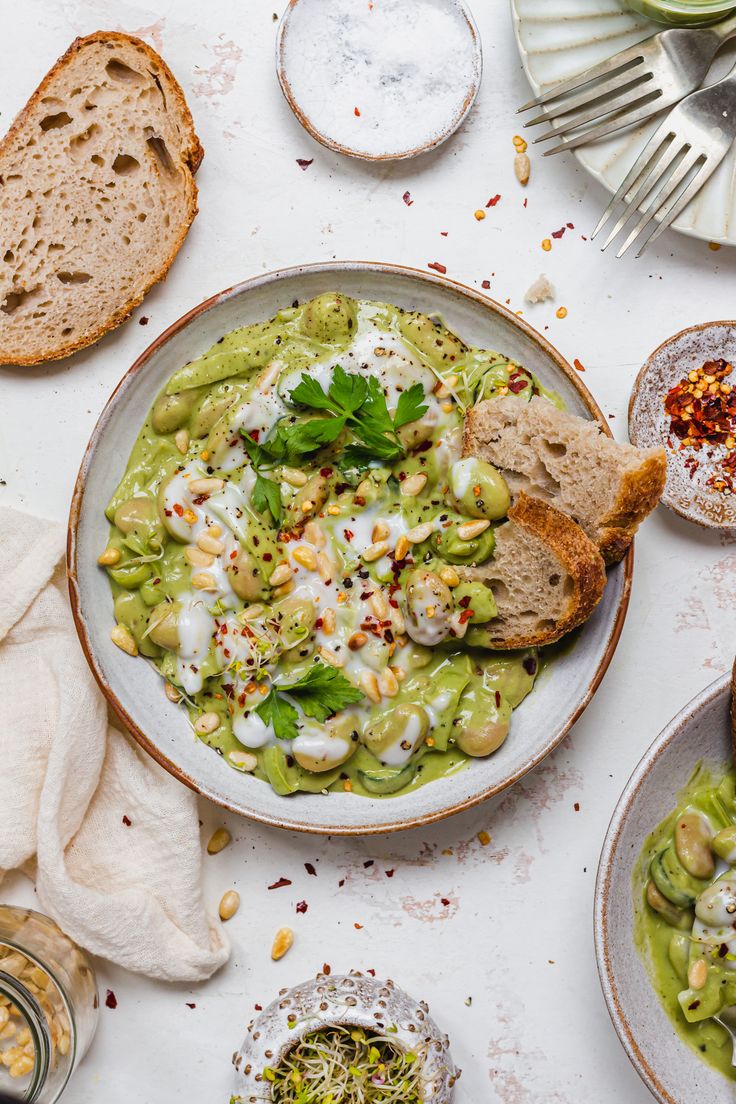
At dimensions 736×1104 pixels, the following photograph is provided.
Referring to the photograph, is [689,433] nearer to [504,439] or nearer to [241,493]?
[504,439]

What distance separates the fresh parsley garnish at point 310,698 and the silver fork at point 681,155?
1180 mm

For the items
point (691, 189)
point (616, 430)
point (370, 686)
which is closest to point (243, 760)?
point (370, 686)

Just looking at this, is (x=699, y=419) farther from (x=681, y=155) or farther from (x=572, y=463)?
(x=681, y=155)

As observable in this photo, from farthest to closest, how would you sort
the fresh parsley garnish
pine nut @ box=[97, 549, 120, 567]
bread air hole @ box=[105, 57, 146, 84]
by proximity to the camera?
bread air hole @ box=[105, 57, 146, 84] < pine nut @ box=[97, 549, 120, 567] < the fresh parsley garnish

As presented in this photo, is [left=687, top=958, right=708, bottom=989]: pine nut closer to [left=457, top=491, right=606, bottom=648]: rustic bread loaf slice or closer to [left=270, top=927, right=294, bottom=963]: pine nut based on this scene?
[left=457, top=491, right=606, bottom=648]: rustic bread loaf slice

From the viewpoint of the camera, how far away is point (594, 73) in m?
2.14

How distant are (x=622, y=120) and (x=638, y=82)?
10 centimetres

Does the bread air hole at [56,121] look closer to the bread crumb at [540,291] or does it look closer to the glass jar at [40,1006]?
the bread crumb at [540,291]

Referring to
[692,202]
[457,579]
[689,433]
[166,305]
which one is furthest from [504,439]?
[166,305]

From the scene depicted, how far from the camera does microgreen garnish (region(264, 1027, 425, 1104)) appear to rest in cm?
204

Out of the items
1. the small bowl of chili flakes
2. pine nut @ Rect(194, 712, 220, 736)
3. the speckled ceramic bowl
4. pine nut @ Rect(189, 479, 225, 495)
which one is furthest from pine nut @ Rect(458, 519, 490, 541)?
the speckled ceramic bowl

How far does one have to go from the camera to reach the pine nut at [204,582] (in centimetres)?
205

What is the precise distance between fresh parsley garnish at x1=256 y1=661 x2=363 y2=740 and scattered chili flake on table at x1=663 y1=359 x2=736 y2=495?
97 cm

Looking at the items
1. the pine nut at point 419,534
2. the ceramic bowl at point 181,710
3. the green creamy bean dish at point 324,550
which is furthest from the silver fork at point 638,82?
the pine nut at point 419,534
